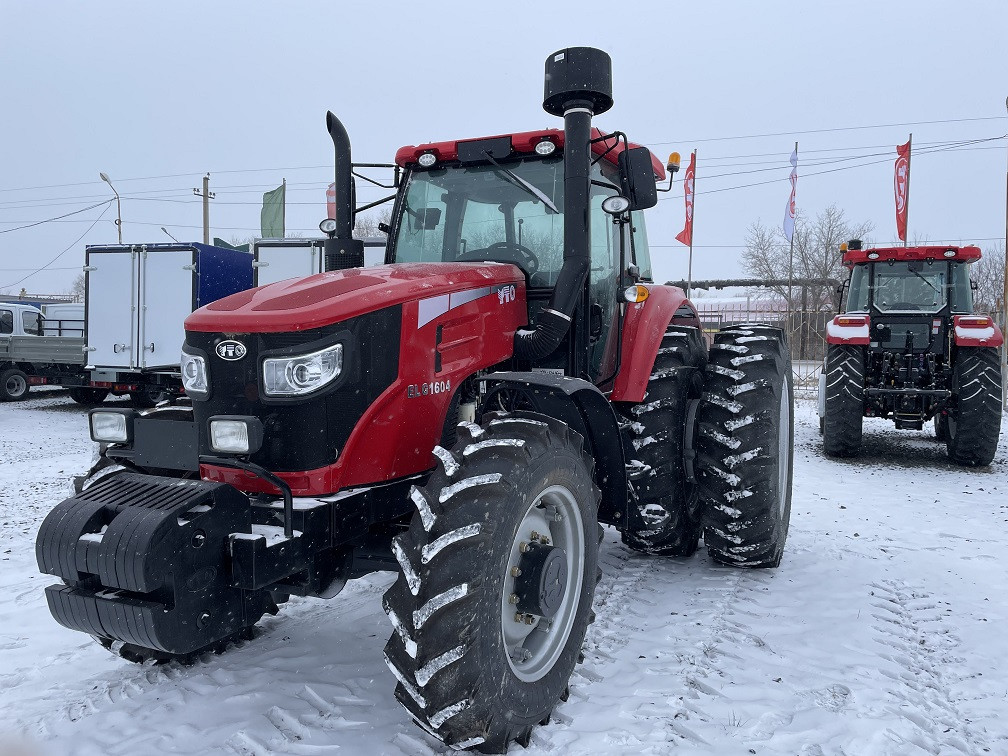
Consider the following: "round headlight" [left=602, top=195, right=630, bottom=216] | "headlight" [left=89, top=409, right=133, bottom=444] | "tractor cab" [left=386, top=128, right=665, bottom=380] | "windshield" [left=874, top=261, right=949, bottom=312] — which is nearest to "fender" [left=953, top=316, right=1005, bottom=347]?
"windshield" [left=874, top=261, right=949, bottom=312]

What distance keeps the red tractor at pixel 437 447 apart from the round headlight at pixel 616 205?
0.01 metres

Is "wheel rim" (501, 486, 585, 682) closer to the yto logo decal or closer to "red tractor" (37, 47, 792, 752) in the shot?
"red tractor" (37, 47, 792, 752)

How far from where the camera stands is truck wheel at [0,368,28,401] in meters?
→ 15.7

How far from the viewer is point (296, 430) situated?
9.31 ft

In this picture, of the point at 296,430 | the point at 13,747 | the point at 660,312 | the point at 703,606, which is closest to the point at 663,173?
the point at 660,312

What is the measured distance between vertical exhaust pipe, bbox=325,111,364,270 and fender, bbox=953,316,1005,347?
7673 mm

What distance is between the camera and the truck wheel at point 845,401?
911cm

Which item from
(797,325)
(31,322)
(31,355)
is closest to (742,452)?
(31,355)

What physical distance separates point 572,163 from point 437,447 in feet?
5.14

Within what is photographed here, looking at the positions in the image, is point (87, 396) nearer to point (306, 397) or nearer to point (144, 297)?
point (144, 297)

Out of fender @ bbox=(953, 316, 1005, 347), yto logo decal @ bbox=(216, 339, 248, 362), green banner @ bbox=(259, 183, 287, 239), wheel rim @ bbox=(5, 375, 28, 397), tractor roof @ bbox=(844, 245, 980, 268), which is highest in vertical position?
green banner @ bbox=(259, 183, 287, 239)

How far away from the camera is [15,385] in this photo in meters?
15.9

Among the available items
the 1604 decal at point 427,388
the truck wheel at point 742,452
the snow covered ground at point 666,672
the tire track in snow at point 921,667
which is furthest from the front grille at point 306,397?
the tire track in snow at point 921,667

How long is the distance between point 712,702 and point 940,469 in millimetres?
→ 7041
